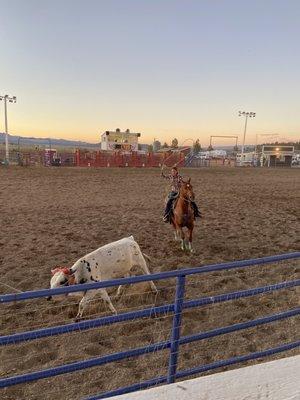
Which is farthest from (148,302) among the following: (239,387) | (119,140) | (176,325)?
(119,140)

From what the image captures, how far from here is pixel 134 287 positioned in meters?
6.02

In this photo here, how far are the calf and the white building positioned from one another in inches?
1619

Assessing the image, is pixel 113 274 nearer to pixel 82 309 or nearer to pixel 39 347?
pixel 82 309

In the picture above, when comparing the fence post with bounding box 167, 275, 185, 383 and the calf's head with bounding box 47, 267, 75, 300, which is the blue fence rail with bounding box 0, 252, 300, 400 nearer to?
the fence post with bounding box 167, 275, 185, 383

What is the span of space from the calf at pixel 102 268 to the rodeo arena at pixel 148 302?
0.05 ft

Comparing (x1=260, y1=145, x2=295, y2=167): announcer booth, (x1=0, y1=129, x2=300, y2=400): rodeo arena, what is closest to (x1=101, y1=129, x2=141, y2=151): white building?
(x1=260, y1=145, x2=295, y2=167): announcer booth

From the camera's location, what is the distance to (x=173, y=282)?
667 cm

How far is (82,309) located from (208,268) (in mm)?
2515

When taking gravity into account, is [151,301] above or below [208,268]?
below

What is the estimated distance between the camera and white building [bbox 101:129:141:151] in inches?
1831

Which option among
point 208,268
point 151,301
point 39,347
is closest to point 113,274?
point 151,301

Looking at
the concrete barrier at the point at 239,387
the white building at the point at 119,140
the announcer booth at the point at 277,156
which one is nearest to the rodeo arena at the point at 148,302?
the concrete barrier at the point at 239,387

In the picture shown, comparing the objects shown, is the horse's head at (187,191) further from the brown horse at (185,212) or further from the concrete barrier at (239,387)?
the concrete barrier at (239,387)

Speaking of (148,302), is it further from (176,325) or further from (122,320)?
(122,320)
